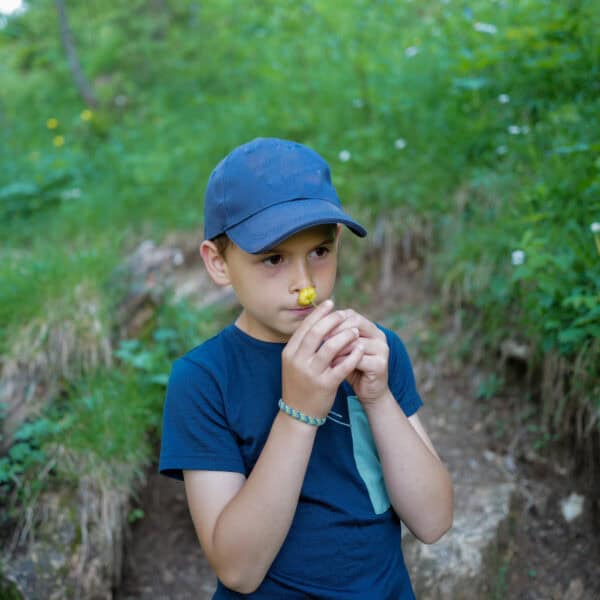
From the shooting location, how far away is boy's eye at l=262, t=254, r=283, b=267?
158 centimetres

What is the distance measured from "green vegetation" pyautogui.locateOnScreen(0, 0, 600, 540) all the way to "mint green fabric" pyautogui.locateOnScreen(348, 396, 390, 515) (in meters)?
1.39

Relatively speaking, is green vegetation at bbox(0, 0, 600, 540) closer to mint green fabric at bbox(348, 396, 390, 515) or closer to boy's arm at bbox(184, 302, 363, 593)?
mint green fabric at bbox(348, 396, 390, 515)

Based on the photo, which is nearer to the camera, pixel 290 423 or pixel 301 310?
pixel 290 423

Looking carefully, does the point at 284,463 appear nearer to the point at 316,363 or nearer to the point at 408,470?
the point at 316,363

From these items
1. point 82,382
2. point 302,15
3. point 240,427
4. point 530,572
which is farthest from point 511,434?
point 302,15

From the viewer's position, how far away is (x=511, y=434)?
3.26 m

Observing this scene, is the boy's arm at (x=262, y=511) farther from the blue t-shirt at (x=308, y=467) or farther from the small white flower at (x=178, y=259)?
the small white flower at (x=178, y=259)

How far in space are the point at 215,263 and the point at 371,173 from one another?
9.41 feet

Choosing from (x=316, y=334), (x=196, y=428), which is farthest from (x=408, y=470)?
(x=196, y=428)

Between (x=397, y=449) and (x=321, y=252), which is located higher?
(x=321, y=252)

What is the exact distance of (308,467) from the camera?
163 cm

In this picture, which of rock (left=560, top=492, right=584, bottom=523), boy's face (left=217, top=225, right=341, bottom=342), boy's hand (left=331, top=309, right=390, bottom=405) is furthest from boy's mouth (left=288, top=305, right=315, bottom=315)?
rock (left=560, top=492, right=584, bottom=523)

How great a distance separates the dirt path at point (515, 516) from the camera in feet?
9.19

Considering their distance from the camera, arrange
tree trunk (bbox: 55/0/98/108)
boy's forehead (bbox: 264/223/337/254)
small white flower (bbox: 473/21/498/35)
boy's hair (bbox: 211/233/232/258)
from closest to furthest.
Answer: boy's forehead (bbox: 264/223/337/254) < boy's hair (bbox: 211/233/232/258) < small white flower (bbox: 473/21/498/35) < tree trunk (bbox: 55/0/98/108)
